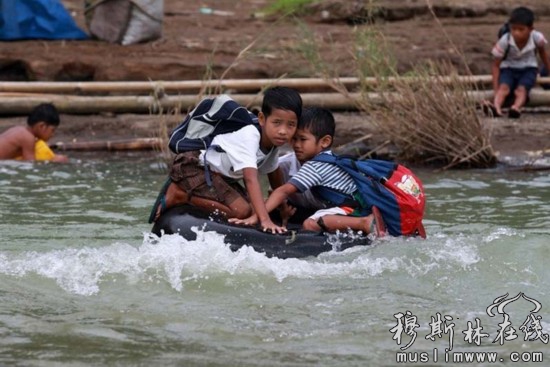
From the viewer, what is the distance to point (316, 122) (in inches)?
265

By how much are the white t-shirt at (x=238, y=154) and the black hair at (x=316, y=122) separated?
217 mm

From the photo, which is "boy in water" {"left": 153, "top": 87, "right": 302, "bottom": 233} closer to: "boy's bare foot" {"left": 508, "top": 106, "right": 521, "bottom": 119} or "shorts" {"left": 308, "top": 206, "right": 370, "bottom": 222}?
"shorts" {"left": 308, "top": 206, "right": 370, "bottom": 222}

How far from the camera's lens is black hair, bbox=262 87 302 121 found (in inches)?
254

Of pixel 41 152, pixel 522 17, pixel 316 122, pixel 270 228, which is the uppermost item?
pixel 316 122

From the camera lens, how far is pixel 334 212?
6676 millimetres

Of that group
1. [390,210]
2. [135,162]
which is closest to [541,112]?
[135,162]

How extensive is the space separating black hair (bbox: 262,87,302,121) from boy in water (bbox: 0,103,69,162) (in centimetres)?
447

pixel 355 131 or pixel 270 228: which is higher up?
pixel 270 228

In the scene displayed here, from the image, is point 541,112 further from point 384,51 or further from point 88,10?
point 88,10

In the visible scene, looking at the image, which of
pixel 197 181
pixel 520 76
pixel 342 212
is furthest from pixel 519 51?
pixel 197 181

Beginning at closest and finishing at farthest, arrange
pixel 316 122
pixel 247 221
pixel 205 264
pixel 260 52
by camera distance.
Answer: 1. pixel 205 264
2. pixel 247 221
3. pixel 316 122
4. pixel 260 52

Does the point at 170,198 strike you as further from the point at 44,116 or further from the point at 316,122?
the point at 44,116

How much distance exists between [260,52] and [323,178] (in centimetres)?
618

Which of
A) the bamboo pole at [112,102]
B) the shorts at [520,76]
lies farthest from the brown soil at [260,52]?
the shorts at [520,76]
